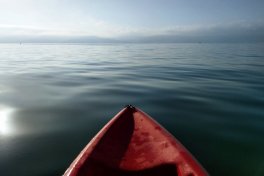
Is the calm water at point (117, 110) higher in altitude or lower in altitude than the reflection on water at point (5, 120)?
lower

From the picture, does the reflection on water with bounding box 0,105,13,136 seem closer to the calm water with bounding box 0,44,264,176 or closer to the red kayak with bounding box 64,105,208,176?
the calm water with bounding box 0,44,264,176

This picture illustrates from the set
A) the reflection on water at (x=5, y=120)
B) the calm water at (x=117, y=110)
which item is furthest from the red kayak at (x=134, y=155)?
the reflection on water at (x=5, y=120)

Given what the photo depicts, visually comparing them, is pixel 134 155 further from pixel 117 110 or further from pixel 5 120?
pixel 5 120

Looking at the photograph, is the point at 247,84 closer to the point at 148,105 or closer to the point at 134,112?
the point at 148,105

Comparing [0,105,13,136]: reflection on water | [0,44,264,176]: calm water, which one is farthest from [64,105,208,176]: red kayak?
[0,105,13,136]: reflection on water

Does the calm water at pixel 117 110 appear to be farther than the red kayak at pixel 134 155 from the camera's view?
Yes

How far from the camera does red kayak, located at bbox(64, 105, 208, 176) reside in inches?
171

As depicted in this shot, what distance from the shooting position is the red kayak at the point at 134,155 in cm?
434

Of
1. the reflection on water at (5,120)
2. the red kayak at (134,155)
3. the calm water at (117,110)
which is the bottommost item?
the calm water at (117,110)

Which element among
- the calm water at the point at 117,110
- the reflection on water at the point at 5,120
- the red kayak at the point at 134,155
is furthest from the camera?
the reflection on water at the point at 5,120

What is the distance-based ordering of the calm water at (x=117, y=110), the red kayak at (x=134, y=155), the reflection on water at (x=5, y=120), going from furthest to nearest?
the reflection on water at (x=5, y=120), the calm water at (x=117, y=110), the red kayak at (x=134, y=155)

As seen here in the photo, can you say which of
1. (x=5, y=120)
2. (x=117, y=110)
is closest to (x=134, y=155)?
(x=117, y=110)

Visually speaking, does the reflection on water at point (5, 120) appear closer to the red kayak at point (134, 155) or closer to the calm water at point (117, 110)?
the calm water at point (117, 110)

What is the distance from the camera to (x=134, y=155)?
512 centimetres
